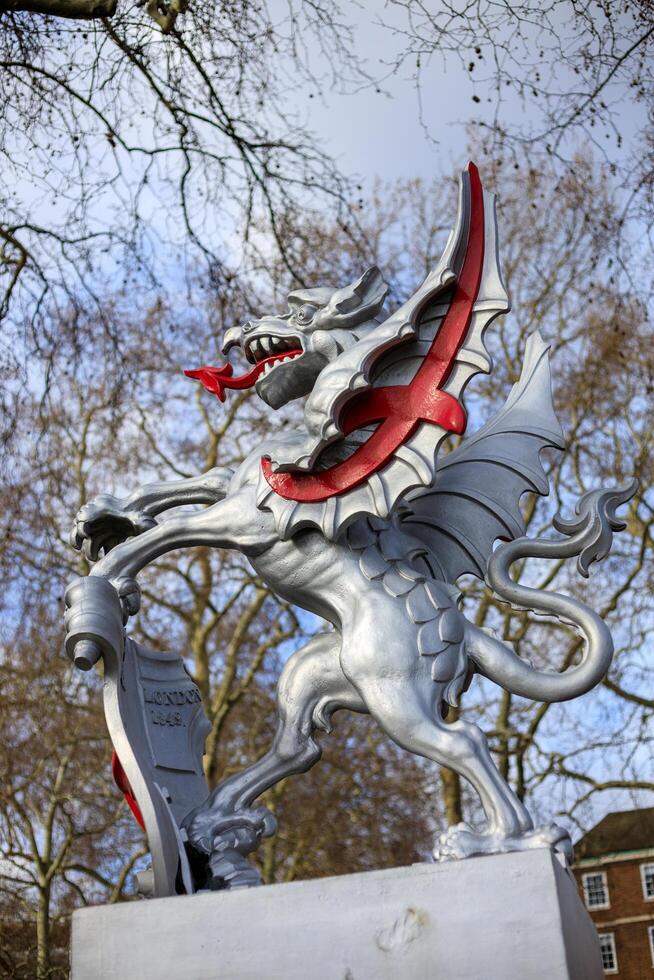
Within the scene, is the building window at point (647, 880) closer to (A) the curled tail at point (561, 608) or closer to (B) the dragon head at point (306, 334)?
(A) the curled tail at point (561, 608)

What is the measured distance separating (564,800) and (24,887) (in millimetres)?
4483

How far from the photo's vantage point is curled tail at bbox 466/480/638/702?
10.7 feet

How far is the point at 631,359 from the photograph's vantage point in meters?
10.4

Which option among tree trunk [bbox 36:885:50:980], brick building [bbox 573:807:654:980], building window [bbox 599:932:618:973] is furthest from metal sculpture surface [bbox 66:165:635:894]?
building window [bbox 599:932:618:973]

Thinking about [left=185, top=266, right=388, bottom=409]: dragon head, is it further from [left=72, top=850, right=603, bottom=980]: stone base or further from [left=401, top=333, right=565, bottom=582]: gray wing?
[left=72, top=850, right=603, bottom=980]: stone base

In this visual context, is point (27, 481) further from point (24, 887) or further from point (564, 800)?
point (564, 800)

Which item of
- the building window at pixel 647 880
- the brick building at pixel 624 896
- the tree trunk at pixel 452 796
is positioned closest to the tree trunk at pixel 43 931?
the tree trunk at pixel 452 796

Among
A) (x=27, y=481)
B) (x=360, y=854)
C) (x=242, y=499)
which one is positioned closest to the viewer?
(x=242, y=499)

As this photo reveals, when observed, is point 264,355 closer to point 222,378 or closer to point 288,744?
point 222,378

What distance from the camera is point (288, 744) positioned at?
3.42m

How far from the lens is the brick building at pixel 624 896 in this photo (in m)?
18.4

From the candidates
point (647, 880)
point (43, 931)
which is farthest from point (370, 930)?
point (647, 880)

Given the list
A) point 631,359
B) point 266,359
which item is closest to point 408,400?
point 266,359

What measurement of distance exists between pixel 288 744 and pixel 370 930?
2.40 ft
